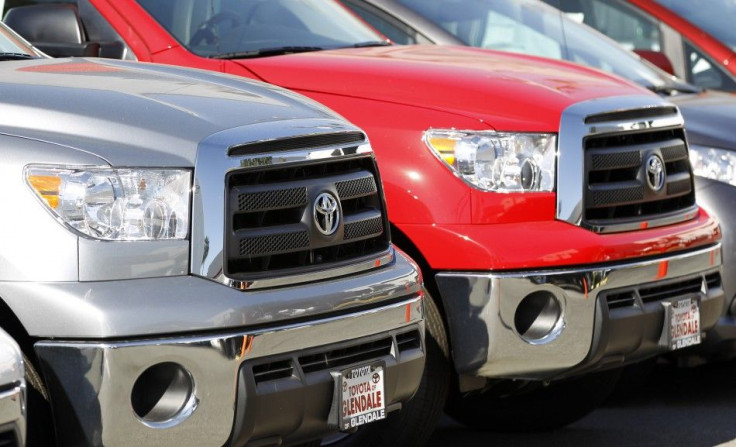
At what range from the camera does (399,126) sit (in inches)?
200

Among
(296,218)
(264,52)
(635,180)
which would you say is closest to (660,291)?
(635,180)

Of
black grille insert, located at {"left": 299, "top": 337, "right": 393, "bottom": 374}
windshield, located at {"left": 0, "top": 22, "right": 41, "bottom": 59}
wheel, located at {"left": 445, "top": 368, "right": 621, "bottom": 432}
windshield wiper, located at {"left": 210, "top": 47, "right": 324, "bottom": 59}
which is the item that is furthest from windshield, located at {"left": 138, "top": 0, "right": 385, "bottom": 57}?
black grille insert, located at {"left": 299, "top": 337, "right": 393, "bottom": 374}

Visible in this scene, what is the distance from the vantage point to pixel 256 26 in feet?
20.2

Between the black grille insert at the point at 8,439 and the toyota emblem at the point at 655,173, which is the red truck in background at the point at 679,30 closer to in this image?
the toyota emblem at the point at 655,173

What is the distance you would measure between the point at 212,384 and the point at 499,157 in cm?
175

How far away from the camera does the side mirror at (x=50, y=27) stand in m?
5.50

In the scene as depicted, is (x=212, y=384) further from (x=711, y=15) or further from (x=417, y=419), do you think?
(x=711, y=15)

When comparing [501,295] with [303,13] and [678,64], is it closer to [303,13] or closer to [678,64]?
[303,13]

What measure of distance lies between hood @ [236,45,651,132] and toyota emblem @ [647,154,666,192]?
0.28m

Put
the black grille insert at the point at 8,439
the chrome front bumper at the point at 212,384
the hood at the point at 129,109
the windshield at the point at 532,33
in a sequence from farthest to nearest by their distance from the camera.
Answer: the windshield at the point at 532,33 → the hood at the point at 129,109 → the chrome front bumper at the point at 212,384 → the black grille insert at the point at 8,439

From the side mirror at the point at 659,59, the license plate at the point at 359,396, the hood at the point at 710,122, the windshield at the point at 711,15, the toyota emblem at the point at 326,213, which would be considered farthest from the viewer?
the windshield at the point at 711,15

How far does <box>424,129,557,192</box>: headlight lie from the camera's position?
16.5 ft

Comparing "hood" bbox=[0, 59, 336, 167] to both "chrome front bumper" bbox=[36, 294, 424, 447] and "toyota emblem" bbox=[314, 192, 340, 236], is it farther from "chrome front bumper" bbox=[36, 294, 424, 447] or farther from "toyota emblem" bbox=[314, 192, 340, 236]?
"chrome front bumper" bbox=[36, 294, 424, 447]

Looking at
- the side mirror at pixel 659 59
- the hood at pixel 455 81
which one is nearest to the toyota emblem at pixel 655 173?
the hood at pixel 455 81
